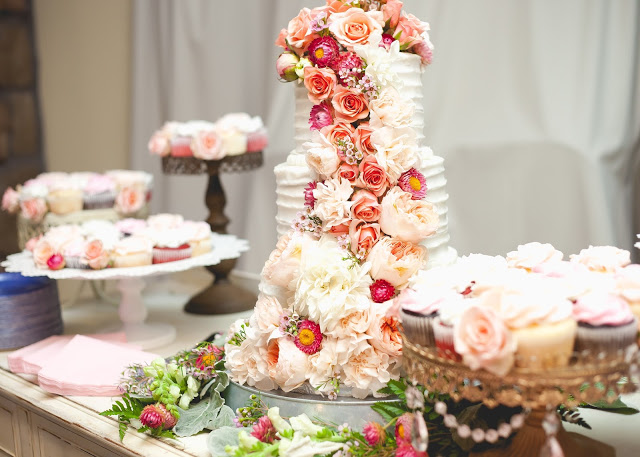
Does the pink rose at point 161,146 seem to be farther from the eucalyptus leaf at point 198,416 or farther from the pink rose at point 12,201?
the eucalyptus leaf at point 198,416

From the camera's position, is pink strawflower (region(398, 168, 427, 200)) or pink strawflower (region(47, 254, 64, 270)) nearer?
pink strawflower (region(398, 168, 427, 200))

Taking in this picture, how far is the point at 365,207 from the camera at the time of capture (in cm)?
107

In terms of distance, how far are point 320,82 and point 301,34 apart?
11cm

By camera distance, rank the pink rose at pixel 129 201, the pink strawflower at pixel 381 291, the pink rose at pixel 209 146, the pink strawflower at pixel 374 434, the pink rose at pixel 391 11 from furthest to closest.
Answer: the pink rose at pixel 129 201 → the pink rose at pixel 209 146 → the pink rose at pixel 391 11 → the pink strawflower at pixel 381 291 → the pink strawflower at pixel 374 434

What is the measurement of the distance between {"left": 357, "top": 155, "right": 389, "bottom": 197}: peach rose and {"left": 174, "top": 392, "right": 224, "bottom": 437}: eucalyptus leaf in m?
0.44

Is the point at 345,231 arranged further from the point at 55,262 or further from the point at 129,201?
the point at 129,201

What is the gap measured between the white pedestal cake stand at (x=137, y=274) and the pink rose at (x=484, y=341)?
0.88m

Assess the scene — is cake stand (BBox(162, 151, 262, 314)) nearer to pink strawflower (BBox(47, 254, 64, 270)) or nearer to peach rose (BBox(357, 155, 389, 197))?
pink strawflower (BBox(47, 254, 64, 270))

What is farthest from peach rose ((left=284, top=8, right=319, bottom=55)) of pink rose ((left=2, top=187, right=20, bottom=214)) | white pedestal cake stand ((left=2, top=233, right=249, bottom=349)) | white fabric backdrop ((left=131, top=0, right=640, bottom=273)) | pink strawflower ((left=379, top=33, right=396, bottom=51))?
pink rose ((left=2, top=187, right=20, bottom=214))

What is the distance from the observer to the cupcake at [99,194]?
1923mm

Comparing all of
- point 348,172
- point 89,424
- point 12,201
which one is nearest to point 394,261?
point 348,172

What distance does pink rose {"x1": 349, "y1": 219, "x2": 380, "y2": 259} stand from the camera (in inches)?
42.1

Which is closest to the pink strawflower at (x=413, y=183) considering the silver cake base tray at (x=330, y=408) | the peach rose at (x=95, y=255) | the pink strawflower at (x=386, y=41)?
the pink strawflower at (x=386, y=41)

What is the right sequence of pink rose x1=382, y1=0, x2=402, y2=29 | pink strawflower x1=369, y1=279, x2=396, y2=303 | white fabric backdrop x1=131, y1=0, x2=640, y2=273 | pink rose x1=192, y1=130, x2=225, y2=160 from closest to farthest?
1. pink strawflower x1=369, y1=279, x2=396, y2=303
2. pink rose x1=382, y1=0, x2=402, y2=29
3. white fabric backdrop x1=131, y1=0, x2=640, y2=273
4. pink rose x1=192, y1=130, x2=225, y2=160
